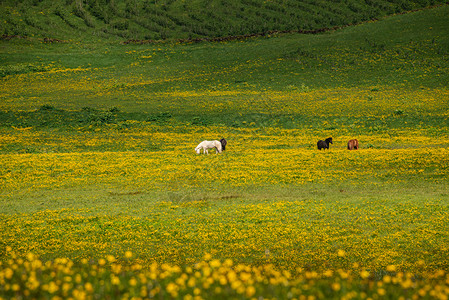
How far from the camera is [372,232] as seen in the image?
1611 centimetres

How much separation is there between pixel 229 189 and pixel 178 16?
122709 mm

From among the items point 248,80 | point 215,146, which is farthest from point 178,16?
point 215,146

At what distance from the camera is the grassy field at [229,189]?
8.16 meters

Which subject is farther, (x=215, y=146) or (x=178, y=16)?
(x=178, y=16)

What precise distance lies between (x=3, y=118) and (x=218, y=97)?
1336 inches

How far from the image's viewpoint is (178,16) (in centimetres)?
13612

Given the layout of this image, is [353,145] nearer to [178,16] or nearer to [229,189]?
[229,189]

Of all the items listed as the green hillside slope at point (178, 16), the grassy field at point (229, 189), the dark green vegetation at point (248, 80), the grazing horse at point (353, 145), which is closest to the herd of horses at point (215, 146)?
the grazing horse at point (353, 145)

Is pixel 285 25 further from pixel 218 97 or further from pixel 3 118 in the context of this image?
pixel 3 118

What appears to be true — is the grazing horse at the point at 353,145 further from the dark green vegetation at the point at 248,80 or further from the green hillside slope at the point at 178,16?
the green hillside slope at the point at 178,16

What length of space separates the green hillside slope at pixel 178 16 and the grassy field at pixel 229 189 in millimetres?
47228

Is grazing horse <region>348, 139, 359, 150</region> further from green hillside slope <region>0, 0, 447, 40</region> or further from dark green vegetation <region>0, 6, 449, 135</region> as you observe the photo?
green hillside slope <region>0, 0, 447, 40</region>

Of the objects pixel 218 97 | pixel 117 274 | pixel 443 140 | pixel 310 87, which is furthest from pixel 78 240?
pixel 310 87

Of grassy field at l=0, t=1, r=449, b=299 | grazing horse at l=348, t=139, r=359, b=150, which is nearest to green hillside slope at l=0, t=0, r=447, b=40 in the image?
grassy field at l=0, t=1, r=449, b=299
